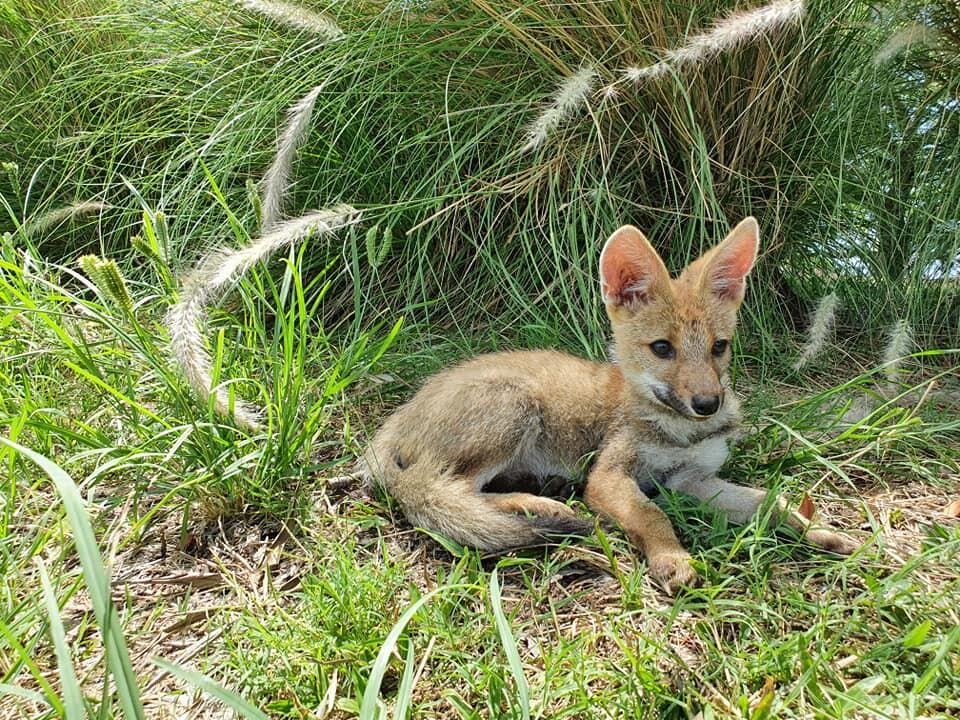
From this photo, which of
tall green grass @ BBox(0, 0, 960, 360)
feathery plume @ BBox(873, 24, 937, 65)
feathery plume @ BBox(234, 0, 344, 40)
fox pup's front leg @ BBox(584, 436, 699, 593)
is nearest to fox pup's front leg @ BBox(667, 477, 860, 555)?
fox pup's front leg @ BBox(584, 436, 699, 593)

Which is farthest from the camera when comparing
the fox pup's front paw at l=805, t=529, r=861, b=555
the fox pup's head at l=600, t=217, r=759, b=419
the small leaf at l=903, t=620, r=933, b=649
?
the fox pup's head at l=600, t=217, r=759, b=419

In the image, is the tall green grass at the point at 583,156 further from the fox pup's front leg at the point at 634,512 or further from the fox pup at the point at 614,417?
the fox pup's front leg at the point at 634,512

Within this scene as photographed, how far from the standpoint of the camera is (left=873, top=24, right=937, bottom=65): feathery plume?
3218 millimetres

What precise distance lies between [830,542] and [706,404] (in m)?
0.53

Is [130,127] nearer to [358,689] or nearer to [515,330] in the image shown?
[515,330]

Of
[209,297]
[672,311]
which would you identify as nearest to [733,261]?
[672,311]

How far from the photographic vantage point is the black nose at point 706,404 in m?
2.28

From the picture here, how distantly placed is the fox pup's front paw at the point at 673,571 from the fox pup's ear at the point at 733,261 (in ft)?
3.34

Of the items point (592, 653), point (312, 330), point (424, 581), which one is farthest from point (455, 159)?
point (592, 653)

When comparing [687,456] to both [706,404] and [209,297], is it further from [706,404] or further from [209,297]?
[209,297]

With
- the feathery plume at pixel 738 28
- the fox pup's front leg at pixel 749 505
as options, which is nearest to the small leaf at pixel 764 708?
the fox pup's front leg at pixel 749 505

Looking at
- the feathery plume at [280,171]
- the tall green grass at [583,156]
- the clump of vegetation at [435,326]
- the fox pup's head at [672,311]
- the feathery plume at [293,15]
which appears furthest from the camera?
the tall green grass at [583,156]

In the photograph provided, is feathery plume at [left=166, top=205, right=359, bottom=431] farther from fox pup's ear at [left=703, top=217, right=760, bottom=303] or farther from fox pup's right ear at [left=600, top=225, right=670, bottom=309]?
fox pup's ear at [left=703, top=217, right=760, bottom=303]

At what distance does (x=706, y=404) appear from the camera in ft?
7.47
